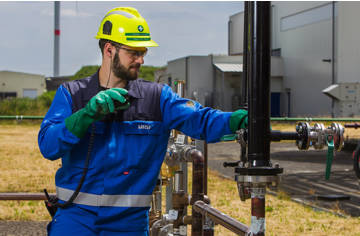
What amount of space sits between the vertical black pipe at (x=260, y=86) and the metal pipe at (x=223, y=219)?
2.34ft

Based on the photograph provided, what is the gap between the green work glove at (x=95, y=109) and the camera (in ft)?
7.91

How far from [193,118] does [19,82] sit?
54.5 m

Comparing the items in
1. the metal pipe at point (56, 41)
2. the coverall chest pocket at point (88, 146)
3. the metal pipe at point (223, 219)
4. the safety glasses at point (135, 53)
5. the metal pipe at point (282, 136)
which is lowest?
the metal pipe at point (223, 219)

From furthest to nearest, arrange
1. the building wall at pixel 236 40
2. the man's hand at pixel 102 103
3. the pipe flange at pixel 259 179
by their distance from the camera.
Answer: the building wall at pixel 236 40, the man's hand at pixel 102 103, the pipe flange at pixel 259 179

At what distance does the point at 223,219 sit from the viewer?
2.91 metres

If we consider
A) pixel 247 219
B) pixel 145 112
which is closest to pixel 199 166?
pixel 145 112

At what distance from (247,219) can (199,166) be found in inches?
126

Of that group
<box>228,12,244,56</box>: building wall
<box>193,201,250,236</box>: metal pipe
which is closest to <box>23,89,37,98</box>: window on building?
<box>228,12,244,56</box>: building wall

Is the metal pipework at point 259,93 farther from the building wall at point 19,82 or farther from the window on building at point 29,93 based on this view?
the window on building at point 29,93

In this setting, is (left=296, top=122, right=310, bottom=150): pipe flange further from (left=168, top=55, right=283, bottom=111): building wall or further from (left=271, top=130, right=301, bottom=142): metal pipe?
(left=168, top=55, right=283, bottom=111): building wall

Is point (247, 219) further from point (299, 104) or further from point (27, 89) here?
point (27, 89)

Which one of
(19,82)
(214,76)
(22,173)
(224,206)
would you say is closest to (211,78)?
(214,76)

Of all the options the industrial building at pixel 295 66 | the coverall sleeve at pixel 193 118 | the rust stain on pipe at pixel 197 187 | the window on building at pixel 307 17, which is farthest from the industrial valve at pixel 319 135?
the window on building at pixel 307 17

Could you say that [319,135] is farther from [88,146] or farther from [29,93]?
[29,93]
